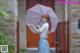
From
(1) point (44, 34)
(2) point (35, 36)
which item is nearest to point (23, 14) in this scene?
(2) point (35, 36)

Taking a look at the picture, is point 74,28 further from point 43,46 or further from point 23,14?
point 23,14

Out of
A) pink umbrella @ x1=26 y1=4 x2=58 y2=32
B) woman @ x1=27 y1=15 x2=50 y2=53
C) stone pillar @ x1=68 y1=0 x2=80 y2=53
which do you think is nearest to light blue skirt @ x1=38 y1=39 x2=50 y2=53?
woman @ x1=27 y1=15 x2=50 y2=53

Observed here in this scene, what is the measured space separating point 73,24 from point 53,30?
67 cm

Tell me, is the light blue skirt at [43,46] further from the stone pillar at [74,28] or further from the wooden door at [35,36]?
the wooden door at [35,36]

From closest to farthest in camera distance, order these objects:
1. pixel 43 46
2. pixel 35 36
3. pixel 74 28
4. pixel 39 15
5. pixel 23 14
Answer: pixel 43 46 < pixel 39 15 < pixel 74 28 < pixel 35 36 < pixel 23 14

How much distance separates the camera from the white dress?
12398mm

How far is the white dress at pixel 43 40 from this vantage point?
12398 millimetres

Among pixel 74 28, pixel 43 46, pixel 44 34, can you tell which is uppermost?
pixel 74 28

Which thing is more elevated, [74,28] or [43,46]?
[74,28]

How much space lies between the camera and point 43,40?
12586 mm

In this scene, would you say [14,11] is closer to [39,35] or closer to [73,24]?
[39,35]

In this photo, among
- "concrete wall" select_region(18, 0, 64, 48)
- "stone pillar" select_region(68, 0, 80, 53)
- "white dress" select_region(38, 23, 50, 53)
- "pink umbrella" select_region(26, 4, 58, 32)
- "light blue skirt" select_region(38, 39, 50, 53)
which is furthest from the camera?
"concrete wall" select_region(18, 0, 64, 48)

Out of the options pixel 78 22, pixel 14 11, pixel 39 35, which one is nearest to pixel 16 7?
pixel 14 11

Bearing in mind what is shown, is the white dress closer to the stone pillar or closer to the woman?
the woman
